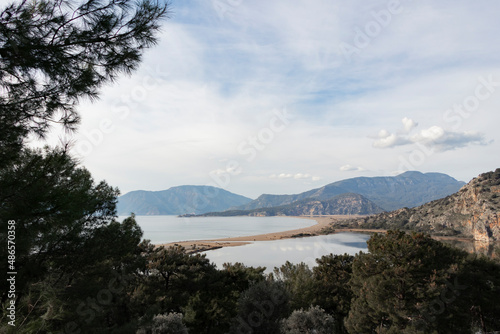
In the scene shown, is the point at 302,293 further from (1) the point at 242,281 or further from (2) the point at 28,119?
(2) the point at 28,119

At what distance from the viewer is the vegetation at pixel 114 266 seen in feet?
13.1

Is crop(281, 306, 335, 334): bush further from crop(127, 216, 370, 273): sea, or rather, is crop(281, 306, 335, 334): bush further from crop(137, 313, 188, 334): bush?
crop(127, 216, 370, 273): sea

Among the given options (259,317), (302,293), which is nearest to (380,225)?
(302,293)

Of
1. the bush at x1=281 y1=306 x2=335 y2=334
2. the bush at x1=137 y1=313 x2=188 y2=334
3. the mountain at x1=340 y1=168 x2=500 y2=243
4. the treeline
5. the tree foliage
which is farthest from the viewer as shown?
the mountain at x1=340 y1=168 x2=500 y2=243

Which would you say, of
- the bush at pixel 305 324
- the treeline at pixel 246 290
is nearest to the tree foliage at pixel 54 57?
the treeline at pixel 246 290

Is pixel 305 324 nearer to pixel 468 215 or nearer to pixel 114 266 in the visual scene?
pixel 114 266

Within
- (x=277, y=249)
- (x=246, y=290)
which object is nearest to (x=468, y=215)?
(x=277, y=249)

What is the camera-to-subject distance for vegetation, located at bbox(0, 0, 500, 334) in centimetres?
400

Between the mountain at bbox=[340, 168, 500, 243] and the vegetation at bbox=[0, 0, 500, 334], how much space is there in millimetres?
74696

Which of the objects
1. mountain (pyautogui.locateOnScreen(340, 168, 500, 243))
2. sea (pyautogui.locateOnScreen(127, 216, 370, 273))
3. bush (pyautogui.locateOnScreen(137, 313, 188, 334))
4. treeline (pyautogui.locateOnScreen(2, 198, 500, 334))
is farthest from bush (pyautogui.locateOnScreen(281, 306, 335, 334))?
mountain (pyautogui.locateOnScreen(340, 168, 500, 243))

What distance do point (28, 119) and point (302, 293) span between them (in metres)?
20.3

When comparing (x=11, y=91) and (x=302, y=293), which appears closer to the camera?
(x=11, y=91)

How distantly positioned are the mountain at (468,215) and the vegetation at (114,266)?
74696 mm

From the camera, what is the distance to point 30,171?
3.97 meters
